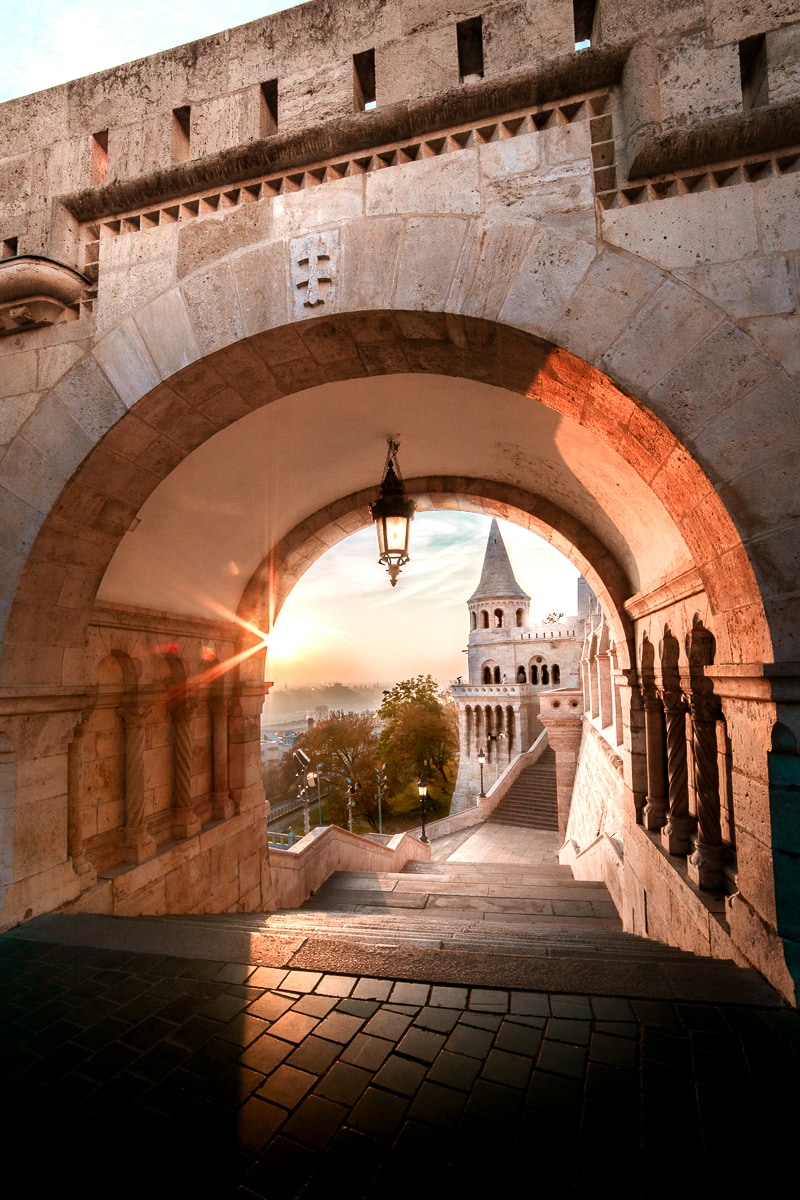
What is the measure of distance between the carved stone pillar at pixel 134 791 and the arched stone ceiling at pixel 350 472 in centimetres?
94

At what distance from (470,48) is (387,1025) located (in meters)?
4.80

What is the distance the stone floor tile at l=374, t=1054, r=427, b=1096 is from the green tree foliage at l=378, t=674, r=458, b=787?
36.5m

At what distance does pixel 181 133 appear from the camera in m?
3.68

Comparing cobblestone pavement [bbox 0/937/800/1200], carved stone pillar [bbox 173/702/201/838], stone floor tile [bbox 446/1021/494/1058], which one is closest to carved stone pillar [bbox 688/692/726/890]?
cobblestone pavement [bbox 0/937/800/1200]

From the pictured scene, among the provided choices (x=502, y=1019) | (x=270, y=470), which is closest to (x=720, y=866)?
(x=502, y=1019)

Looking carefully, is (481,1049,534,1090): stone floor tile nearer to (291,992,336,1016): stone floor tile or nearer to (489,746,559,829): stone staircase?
(291,992,336,1016): stone floor tile

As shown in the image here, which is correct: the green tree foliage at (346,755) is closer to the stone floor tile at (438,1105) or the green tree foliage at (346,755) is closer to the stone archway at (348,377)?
the stone archway at (348,377)

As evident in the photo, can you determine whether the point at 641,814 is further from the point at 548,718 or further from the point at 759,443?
the point at 548,718

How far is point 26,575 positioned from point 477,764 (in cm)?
3262

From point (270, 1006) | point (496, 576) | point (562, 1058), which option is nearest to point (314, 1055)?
point (270, 1006)

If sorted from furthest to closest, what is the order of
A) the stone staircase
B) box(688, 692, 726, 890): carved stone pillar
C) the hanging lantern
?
the stone staircase → the hanging lantern → box(688, 692, 726, 890): carved stone pillar

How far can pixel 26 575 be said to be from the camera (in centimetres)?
337

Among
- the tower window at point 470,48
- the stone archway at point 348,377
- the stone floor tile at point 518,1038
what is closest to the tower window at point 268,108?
the stone archway at point 348,377

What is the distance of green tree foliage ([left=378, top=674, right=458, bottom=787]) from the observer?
128ft
